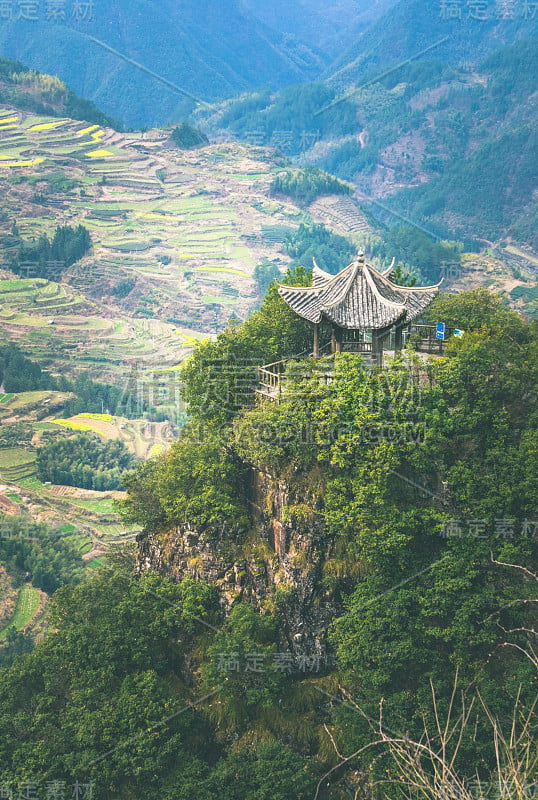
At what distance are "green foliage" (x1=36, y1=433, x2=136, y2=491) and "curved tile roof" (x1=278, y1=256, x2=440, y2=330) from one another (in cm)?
7263

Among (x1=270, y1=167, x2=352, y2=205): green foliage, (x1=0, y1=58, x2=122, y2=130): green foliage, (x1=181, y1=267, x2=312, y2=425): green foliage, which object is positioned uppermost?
(x1=0, y1=58, x2=122, y2=130): green foliage

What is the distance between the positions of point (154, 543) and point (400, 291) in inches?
581

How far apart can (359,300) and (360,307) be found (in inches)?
14.0

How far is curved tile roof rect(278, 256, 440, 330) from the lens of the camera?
30.7 m

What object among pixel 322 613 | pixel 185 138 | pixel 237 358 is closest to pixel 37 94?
pixel 185 138

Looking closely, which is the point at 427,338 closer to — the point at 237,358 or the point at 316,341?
the point at 316,341

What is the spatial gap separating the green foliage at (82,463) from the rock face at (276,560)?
68958mm

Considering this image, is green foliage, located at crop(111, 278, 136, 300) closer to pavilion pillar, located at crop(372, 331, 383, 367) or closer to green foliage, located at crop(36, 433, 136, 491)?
green foliage, located at crop(36, 433, 136, 491)

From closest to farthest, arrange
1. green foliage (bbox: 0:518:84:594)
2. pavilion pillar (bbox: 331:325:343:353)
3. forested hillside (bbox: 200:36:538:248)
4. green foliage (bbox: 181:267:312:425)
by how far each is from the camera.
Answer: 1. pavilion pillar (bbox: 331:325:343:353)
2. green foliage (bbox: 181:267:312:425)
3. green foliage (bbox: 0:518:84:594)
4. forested hillside (bbox: 200:36:538:248)

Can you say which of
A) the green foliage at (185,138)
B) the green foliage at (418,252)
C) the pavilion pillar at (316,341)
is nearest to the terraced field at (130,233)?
the green foliage at (185,138)

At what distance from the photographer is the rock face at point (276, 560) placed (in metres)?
30.1

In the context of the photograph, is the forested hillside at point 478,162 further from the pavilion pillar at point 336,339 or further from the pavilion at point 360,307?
the pavilion pillar at point 336,339

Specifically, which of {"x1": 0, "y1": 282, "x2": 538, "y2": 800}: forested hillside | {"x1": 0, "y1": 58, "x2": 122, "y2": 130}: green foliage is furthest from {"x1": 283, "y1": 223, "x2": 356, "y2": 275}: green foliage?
{"x1": 0, "y1": 282, "x2": 538, "y2": 800}: forested hillside

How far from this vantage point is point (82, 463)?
336 ft
